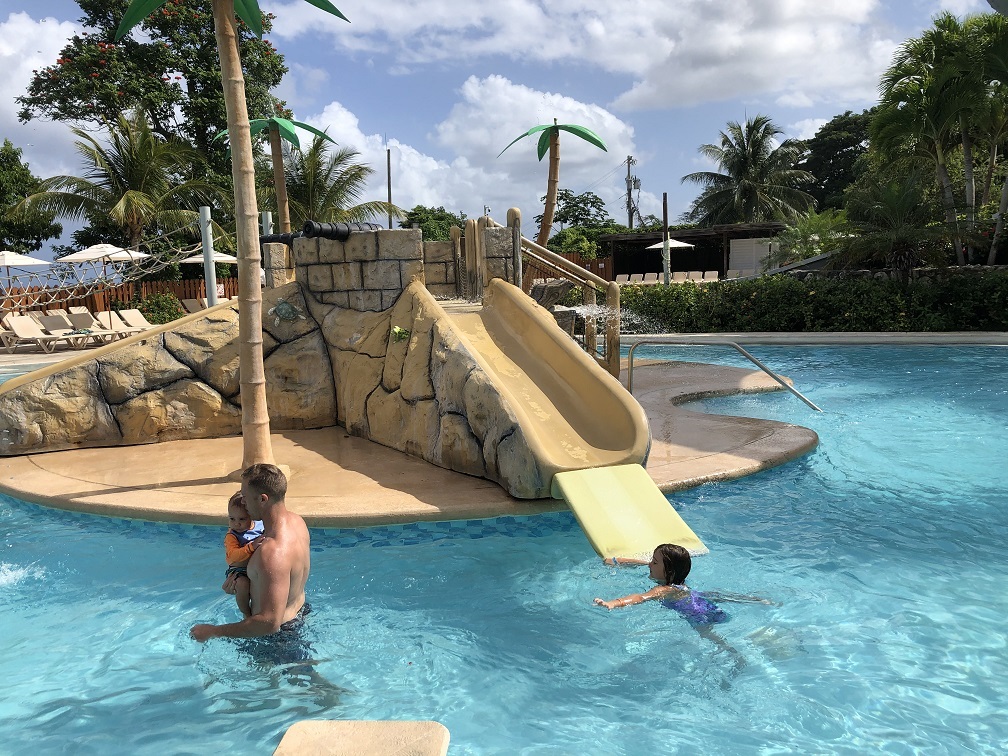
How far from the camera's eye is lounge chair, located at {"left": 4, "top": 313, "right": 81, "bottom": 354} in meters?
18.0

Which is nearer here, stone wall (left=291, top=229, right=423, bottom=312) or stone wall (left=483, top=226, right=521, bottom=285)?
stone wall (left=291, top=229, right=423, bottom=312)

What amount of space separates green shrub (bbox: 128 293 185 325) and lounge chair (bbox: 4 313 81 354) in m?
4.60

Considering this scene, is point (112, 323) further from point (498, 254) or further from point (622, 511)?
point (622, 511)

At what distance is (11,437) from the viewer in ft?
25.9

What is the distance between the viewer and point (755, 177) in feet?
137

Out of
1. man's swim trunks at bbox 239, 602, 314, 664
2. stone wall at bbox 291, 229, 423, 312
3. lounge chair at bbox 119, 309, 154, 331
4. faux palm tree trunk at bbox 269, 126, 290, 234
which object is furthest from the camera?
lounge chair at bbox 119, 309, 154, 331

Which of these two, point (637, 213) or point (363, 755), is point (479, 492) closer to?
point (363, 755)

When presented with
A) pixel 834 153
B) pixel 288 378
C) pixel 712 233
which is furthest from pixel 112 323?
pixel 834 153

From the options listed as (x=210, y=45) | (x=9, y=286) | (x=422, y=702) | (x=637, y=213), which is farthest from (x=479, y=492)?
(x=637, y=213)

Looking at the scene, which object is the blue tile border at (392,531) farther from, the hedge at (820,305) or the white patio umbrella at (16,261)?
the white patio umbrella at (16,261)

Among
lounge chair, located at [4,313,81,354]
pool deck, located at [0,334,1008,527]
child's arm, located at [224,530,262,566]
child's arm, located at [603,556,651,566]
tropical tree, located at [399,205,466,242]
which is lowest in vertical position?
child's arm, located at [603,556,651,566]

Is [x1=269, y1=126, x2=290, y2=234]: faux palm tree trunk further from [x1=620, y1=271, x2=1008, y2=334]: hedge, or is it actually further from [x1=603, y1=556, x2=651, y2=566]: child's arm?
[x1=620, y1=271, x2=1008, y2=334]: hedge

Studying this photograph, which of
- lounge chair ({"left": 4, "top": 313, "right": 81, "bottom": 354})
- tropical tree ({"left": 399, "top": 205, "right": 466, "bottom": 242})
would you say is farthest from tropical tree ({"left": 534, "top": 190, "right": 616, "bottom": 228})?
lounge chair ({"left": 4, "top": 313, "right": 81, "bottom": 354})

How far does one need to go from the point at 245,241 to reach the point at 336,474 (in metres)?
2.20
